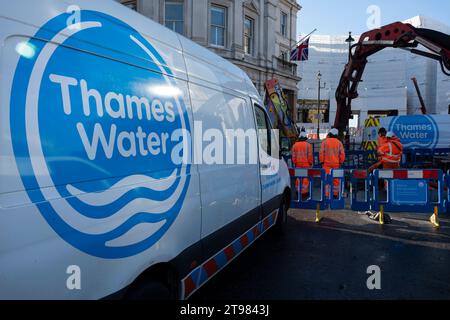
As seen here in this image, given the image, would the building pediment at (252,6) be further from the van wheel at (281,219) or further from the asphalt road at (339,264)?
the van wheel at (281,219)

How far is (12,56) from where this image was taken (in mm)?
1715

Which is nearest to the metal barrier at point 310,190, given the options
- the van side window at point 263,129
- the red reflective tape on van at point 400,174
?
the red reflective tape on van at point 400,174

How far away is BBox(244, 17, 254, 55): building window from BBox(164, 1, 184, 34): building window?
5.09m

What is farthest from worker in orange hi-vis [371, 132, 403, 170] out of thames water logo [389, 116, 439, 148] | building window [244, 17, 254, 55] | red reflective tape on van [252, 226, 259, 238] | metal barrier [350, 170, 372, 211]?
building window [244, 17, 254, 55]

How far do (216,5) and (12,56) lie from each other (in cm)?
2312

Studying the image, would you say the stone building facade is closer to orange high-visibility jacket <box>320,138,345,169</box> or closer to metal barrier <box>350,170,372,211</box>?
orange high-visibility jacket <box>320,138,345,169</box>

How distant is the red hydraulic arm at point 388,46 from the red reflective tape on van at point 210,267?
10.5 m

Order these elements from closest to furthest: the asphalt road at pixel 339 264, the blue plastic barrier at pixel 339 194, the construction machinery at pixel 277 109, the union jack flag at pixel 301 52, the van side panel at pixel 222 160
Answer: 1. the van side panel at pixel 222 160
2. the asphalt road at pixel 339 264
3. the blue plastic barrier at pixel 339 194
4. the construction machinery at pixel 277 109
5. the union jack flag at pixel 301 52

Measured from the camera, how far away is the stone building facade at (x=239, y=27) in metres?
21.7

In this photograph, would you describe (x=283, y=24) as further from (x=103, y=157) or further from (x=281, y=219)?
(x=103, y=157)

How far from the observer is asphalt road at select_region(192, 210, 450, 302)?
3988mm

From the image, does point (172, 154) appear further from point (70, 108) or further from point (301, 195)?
point (301, 195)
